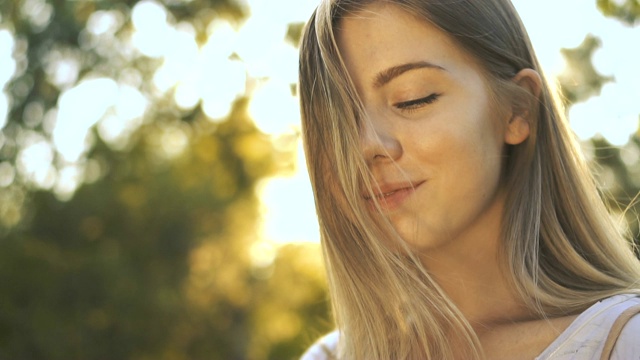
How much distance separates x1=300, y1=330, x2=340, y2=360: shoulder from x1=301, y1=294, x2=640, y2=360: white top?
2.53ft

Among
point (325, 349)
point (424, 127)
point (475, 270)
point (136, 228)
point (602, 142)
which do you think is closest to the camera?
point (424, 127)

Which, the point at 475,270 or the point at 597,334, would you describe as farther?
the point at 475,270

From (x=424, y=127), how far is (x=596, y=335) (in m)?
0.62

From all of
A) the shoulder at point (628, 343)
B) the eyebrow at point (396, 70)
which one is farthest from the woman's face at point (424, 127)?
the shoulder at point (628, 343)

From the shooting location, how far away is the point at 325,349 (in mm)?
2674

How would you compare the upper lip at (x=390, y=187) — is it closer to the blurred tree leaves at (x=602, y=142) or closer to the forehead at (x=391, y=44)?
the forehead at (x=391, y=44)

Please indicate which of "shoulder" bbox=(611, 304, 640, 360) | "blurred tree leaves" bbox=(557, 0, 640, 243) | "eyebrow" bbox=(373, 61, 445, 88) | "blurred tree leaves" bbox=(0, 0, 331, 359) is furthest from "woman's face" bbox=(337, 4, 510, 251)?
"blurred tree leaves" bbox=(0, 0, 331, 359)

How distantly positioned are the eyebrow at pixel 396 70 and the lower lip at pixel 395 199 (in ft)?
0.88

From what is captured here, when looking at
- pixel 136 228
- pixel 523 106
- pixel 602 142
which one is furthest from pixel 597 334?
pixel 136 228

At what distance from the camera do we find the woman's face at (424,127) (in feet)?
7.26

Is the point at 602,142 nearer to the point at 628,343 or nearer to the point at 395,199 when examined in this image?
the point at 395,199

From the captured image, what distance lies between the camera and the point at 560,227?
2342mm

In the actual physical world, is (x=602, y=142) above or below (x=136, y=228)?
above

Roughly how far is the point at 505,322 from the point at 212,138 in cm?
1139
